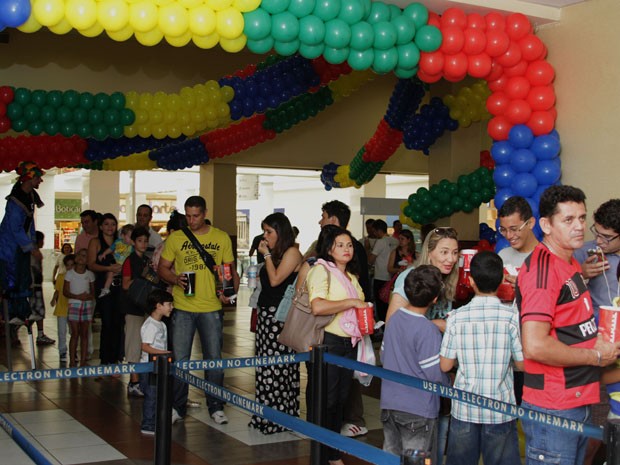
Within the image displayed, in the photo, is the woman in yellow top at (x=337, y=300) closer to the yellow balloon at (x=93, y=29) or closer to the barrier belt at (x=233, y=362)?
the barrier belt at (x=233, y=362)

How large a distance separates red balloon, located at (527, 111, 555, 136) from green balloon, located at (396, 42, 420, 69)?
1009mm

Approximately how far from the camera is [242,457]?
5.35 meters

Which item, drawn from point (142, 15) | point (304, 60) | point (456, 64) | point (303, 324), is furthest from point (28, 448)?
point (304, 60)

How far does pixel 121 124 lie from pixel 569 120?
4932 millimetres

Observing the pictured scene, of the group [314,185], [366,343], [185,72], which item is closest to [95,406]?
[366,343]

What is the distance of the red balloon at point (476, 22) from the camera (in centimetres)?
606

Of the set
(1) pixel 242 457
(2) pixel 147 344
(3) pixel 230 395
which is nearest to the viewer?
(3) pixel 230 395

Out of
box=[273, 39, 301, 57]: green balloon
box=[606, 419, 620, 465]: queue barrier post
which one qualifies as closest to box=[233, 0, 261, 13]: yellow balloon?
box=[273, 39, 301, 57]: green balloon

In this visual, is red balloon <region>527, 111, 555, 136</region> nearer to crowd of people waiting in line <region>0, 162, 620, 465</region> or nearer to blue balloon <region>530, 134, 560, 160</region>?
blue balloon <region>530, 134, 560, 160</region>

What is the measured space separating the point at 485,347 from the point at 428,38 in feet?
10.1

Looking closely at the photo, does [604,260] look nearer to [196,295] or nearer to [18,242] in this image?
[196,295]

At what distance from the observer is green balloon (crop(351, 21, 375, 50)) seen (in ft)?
18.7

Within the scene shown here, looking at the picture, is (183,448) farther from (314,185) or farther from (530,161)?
(314,185)

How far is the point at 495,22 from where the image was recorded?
6098 mm
